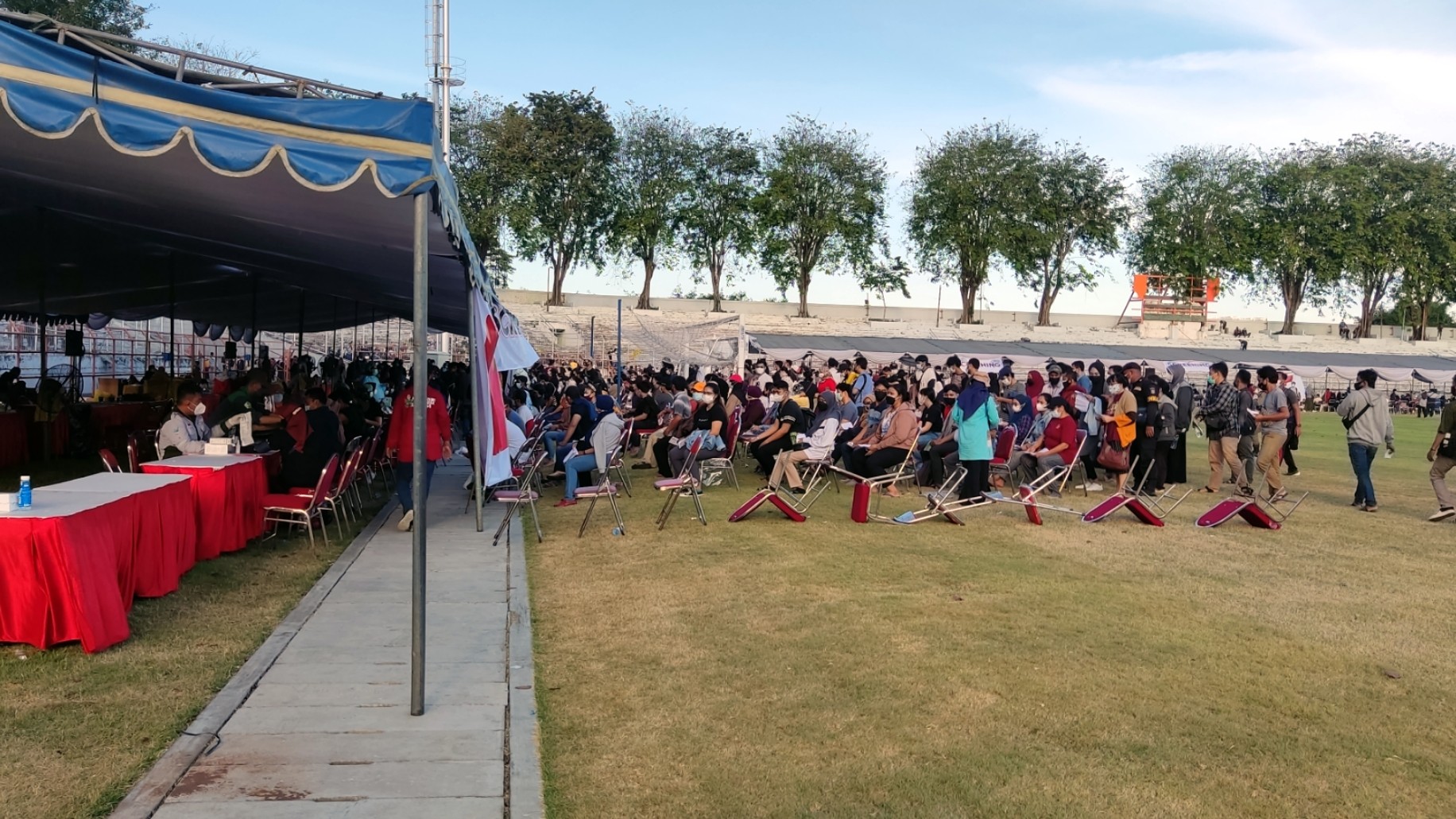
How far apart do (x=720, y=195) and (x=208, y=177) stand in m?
46.1

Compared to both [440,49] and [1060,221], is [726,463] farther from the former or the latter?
[1060,221]

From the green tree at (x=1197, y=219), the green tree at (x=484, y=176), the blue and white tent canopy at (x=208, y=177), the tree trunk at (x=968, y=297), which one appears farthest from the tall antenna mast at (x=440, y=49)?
the green tree at (x=1197, y=219)

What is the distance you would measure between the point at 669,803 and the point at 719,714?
0.99m

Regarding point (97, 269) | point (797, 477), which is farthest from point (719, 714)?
point (97, 269)

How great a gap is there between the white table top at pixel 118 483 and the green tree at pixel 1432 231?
65186 mm

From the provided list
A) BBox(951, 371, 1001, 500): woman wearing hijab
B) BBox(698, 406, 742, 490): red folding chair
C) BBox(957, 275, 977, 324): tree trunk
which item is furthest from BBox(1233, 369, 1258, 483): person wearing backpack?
BBox(957, 275, 977, 324): tree trunk

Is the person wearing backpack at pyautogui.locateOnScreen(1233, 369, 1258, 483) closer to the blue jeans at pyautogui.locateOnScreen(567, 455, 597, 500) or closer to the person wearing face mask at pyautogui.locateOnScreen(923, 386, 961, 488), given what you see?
the person wearing face mask at pyautogui.locateOnScreen(923, 386, 961, 488)

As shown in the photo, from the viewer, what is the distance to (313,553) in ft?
28.6

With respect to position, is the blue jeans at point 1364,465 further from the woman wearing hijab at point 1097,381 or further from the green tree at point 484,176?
the green tree at point 484,176

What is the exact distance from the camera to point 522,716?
4816mm

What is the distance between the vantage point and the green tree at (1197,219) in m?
59.1

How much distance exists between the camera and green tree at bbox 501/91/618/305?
4725 centimetres

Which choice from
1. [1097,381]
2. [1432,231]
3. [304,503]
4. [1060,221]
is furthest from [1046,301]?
[304,503]

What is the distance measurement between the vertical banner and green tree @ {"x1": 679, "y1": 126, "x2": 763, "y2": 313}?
137 ft
